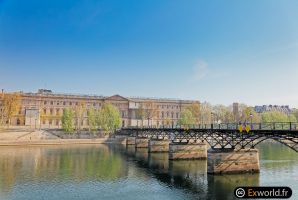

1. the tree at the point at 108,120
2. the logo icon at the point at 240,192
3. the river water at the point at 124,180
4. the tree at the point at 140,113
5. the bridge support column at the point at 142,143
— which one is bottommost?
the river water at the point at 124,180

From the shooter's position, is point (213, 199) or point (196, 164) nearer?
point (213, 199)

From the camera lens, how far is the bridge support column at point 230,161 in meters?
45.9

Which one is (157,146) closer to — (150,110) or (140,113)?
(140,113)

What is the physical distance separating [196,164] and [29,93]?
11698 centimetres

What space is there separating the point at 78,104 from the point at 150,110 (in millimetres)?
38688

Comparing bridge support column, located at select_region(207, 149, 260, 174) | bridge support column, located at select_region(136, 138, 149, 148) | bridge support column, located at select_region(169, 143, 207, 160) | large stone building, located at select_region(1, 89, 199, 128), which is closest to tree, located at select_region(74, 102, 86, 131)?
large stone building, located at select_region(1, 89, 199, 128)

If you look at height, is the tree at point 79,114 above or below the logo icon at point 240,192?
above

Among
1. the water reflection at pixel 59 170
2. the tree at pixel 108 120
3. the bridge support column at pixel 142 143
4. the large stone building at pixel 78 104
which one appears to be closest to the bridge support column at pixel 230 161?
the water reflection at pixel 59 170

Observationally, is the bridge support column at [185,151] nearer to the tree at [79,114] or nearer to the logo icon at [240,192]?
the logo icon at [240,192]

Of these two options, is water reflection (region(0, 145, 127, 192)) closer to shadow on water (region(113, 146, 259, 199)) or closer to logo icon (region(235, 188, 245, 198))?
shadow on water (region(113, 146, 259, 199))

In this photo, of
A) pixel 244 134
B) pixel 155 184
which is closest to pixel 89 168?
pixel 155 184

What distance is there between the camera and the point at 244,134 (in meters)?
46.1

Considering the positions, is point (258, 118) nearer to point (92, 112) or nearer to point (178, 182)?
point (92, 112)

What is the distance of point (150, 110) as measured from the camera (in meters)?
166
